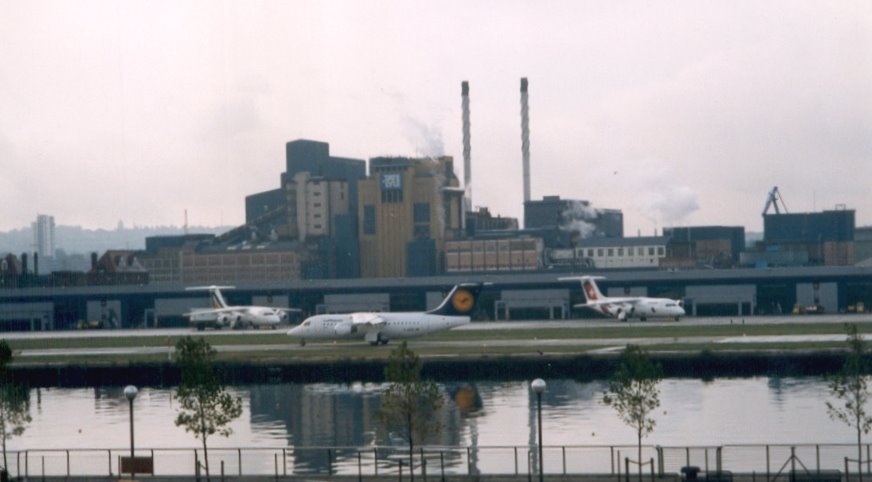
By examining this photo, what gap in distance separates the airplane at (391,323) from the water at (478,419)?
18.5 meters

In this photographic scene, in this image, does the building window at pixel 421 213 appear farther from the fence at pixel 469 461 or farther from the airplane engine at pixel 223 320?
the fence at pixel 469 461

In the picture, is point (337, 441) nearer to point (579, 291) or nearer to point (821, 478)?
point (821, 478)

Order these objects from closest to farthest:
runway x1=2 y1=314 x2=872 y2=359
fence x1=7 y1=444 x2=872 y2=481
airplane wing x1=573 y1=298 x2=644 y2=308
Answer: fence x1=7 y1=444 x2=872 y2=481 → runway x1=2 y1=314 x2=872 y2=359 → airplane wing x1=573 y1=298 x2=644 y2=308

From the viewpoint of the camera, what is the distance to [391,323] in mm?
99062

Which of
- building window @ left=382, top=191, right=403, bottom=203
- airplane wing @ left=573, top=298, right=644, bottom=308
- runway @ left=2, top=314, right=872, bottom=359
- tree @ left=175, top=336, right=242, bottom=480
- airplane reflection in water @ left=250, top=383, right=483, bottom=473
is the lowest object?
airplane reflection in water @ left=250, top=383, right=483, bottom=473

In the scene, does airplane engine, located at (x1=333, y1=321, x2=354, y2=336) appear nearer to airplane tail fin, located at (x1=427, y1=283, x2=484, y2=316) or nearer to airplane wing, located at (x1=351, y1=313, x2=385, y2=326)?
airplane wing, located at (x1=351, y1=313, x2=385, y2=326)

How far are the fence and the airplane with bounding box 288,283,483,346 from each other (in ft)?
154

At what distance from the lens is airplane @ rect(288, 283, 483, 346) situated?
325ft

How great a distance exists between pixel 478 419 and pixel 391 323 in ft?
123

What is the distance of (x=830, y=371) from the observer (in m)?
77.9

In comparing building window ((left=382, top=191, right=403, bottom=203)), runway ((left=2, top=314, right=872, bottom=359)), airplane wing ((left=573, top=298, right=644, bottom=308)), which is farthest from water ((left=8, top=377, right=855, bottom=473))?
building window ((left=382, top=191, right=403, bottom=203))

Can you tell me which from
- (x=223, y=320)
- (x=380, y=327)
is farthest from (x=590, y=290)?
(x=380, y=327)

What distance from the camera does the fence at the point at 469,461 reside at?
42438 mm

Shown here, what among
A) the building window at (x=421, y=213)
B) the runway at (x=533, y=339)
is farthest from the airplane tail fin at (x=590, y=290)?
the building window at (x=421, y=213)
